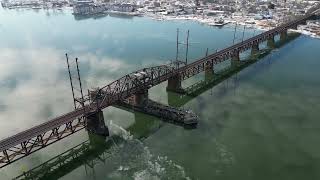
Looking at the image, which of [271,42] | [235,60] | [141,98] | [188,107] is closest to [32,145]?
[141,98]

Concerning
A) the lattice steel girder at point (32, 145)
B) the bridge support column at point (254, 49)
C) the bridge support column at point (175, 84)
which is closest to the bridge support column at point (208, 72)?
the bridge support column at point (175, 84)

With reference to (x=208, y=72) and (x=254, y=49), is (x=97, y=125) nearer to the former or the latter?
(x=208, y=72)

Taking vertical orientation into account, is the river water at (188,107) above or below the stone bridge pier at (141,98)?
below

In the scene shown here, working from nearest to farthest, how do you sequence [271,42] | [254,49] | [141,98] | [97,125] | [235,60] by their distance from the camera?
1. [97,125]
2. [141,98]
3. [235,60]
4. [254,49]
5. [271,42]

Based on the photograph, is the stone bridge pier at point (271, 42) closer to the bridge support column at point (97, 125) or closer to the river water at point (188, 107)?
the river water at point (188, 107)

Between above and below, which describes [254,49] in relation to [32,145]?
below

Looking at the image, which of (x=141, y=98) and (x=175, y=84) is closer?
(x=141, y=98)

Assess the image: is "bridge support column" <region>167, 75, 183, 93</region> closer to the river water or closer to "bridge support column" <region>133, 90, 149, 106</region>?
the river water

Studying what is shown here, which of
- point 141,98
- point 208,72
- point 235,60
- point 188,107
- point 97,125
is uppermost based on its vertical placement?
point 141,98
